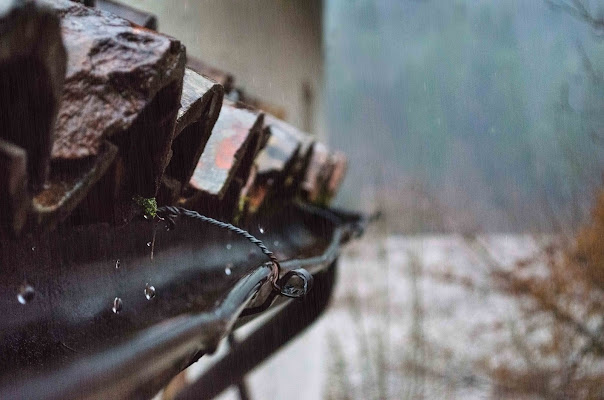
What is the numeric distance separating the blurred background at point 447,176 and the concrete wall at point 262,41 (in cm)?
2

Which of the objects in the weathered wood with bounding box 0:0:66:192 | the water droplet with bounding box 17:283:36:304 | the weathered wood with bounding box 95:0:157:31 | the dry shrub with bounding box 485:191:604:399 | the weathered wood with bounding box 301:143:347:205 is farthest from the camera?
the dry shrub with bounding box 485:191:604:399

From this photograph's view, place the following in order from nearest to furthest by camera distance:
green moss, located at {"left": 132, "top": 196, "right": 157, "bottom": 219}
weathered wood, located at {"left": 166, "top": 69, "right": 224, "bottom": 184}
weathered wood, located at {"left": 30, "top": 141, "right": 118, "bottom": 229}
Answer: weathered wood, located at {"left": 30, "top": 141, "right": 118, "bottom": 229} → green moss, located at {"left": 132, "top": 196, "right": 157, "bottom": 219} → weathered wood, located at {"left": 166, "top": 69, "right": 224, "bottom": 184}

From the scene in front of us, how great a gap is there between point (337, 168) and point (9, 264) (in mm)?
3529

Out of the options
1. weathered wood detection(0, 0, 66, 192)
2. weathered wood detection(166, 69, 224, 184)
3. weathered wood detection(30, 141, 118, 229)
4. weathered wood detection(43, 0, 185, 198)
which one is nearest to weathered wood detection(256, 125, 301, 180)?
weathered wood detection(166, 69, 224, 184)

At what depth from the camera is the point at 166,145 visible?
996mm

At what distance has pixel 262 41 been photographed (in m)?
4.70

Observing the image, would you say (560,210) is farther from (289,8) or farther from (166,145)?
(166,145)

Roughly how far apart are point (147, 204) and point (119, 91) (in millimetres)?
272

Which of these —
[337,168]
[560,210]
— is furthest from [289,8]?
[560,210]

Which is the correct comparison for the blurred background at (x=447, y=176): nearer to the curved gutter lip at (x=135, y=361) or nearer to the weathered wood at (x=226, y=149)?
the weathered wood at (x=226, y=149)

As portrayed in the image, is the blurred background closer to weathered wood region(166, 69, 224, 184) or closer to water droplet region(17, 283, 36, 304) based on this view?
weathered wood region(166, 69, 224, 184)

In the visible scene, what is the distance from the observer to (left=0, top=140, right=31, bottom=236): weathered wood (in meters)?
0.60

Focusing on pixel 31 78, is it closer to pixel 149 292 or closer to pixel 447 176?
pixel 149 292

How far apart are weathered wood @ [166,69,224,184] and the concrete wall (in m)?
1.43
